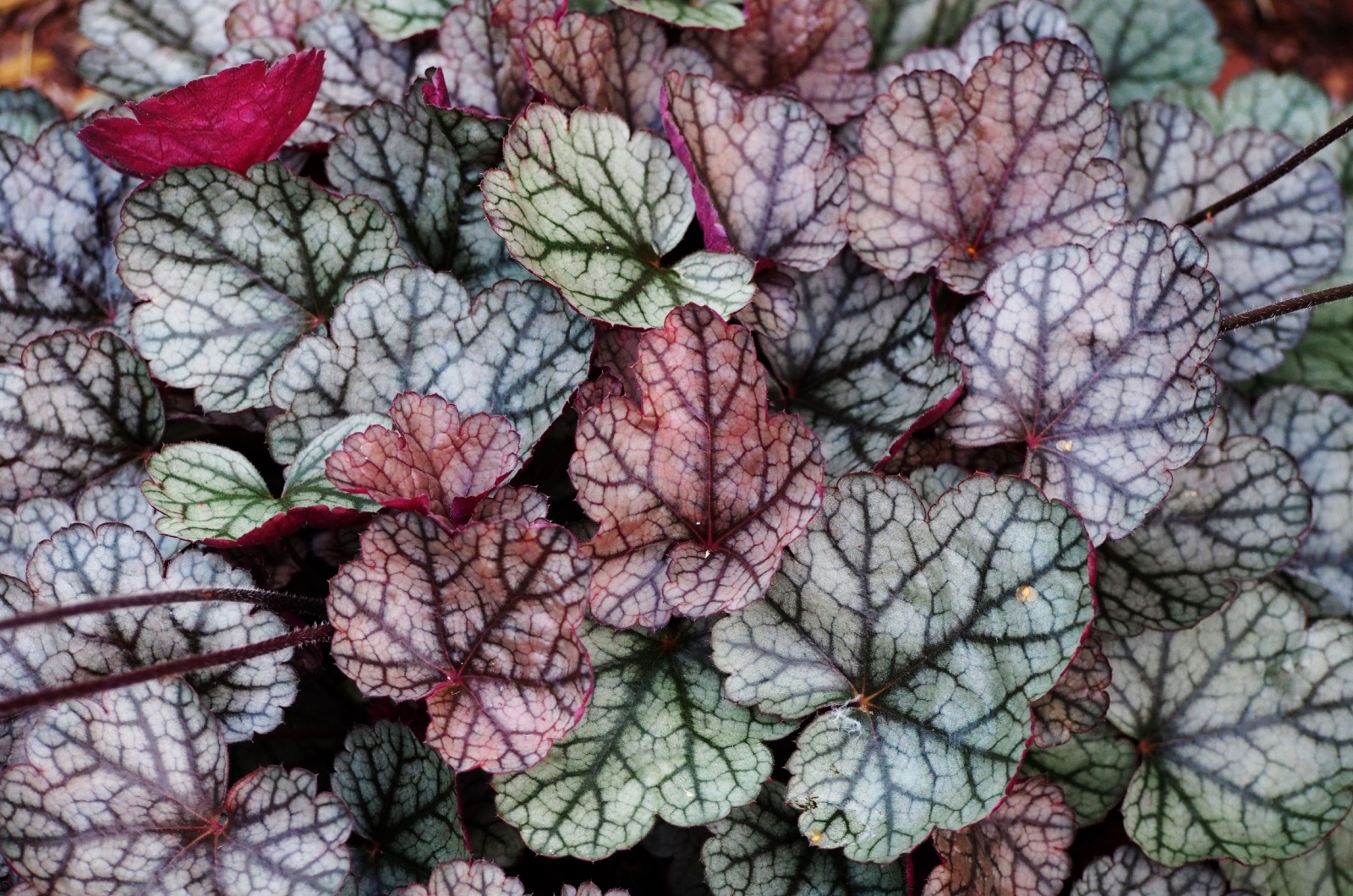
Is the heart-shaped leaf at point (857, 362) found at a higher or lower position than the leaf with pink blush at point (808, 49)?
lower

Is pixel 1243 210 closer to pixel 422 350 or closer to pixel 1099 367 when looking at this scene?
pixel 1099 367

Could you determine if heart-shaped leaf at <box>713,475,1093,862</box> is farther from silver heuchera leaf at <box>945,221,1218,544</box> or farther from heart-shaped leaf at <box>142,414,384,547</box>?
heart-shaped leaf at <box>142,414,384,547</box>

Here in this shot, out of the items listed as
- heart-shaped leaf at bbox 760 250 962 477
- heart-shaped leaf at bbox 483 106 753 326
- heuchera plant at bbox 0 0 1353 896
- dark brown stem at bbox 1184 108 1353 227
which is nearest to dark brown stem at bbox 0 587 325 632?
heuchera plant at bbox 0 0 1353 896

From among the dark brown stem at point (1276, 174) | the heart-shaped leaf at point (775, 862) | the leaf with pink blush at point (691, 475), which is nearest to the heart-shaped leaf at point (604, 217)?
the leaf with pink blush at point (691, 475)

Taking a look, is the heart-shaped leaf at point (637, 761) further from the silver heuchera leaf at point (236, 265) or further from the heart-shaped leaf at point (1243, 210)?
the heart-shaped leaf at point (1243, 210)

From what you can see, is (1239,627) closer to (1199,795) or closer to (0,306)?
(1199,795)
